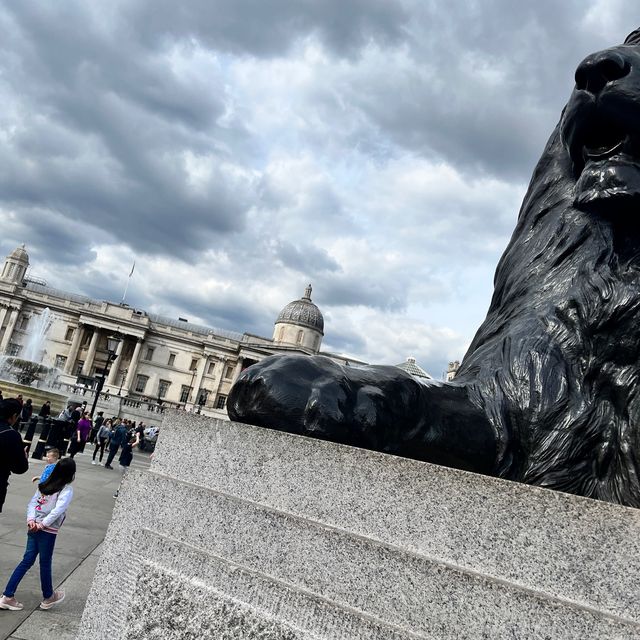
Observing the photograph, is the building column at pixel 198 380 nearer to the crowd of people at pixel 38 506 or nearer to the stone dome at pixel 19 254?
the stone dome at pixel 19 254

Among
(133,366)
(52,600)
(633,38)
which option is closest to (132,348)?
(133,366)

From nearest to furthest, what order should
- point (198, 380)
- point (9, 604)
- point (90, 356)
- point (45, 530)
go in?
1. point (9, 604)
2. point (45, 530)
3. point (90, 356)
4. point (198, 380)

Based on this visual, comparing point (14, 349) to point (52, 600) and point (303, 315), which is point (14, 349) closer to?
point (303, 315)

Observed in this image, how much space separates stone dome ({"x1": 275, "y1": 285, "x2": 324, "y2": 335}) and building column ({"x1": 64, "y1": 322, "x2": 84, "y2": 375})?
24.1 meters

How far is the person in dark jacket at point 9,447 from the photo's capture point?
543 centimetres

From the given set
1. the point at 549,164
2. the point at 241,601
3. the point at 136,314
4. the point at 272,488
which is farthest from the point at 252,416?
the point at 136,314

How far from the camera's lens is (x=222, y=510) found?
1726mm

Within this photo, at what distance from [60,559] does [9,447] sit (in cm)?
152

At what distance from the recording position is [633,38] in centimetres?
214

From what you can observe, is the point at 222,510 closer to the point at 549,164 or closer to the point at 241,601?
the point at 241,601

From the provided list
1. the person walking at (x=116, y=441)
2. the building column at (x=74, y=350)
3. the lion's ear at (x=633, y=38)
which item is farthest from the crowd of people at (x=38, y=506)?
the building column at (x=74, y=350)

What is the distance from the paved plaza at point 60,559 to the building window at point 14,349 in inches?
2533

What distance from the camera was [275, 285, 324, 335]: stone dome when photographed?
7694cm

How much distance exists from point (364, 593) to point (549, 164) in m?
1.76
